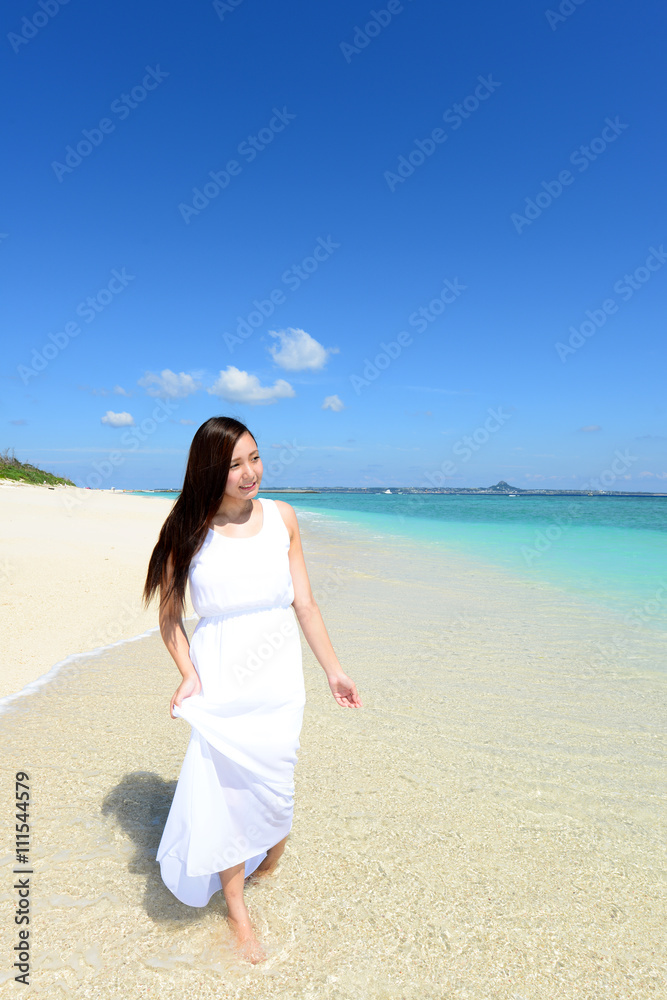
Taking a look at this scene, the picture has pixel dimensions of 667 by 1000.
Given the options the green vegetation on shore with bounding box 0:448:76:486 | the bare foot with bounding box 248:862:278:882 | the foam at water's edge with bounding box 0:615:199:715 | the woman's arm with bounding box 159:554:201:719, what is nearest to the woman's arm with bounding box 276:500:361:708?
the woman's arm with bounding box 159:554:201:719

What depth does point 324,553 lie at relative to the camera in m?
15.3

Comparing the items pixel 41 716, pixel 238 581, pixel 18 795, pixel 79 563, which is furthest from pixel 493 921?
pixel 79 563

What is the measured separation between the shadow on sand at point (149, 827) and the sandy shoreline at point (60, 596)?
1922 millimetres

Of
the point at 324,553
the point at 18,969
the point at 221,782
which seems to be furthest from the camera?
the point at 324,553

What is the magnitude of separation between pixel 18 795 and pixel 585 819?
10.7 feet

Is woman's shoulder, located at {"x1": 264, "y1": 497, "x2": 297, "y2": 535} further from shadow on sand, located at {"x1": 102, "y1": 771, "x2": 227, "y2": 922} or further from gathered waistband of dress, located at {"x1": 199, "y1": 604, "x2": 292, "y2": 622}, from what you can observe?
shadow on sand, located at {"x1": 102, "y1": 771, "x2": 227, "y2": 922}

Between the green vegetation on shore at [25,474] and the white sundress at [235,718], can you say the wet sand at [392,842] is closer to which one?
the white sundress at [235,718]

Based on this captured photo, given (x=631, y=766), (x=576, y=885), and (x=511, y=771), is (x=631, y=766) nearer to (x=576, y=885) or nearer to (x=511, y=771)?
(x=511, y=771)

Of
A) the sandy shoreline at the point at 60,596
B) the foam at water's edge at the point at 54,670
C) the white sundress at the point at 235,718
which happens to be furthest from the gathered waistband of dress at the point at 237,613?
the sandy shoreline at the point at 60,596

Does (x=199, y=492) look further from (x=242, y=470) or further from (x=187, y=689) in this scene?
(x=187, y=689)

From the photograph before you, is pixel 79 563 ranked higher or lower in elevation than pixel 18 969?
higher

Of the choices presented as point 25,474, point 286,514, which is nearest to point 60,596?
point 286,514

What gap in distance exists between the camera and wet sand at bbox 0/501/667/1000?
2.24 m

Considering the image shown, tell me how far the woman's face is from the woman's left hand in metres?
0.99
